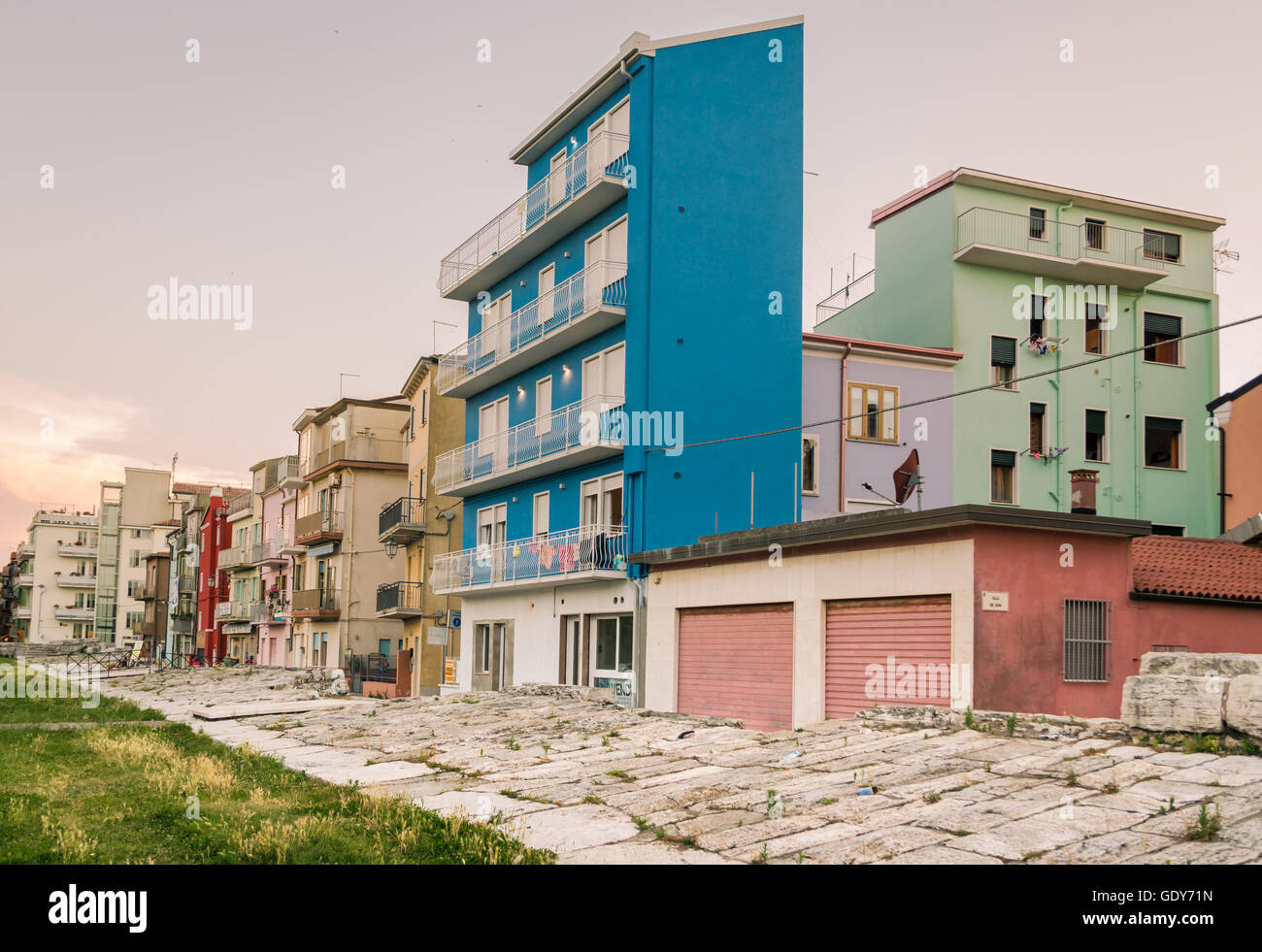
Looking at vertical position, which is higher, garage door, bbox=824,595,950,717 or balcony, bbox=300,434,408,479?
balcony, bbox=300,434,408,479

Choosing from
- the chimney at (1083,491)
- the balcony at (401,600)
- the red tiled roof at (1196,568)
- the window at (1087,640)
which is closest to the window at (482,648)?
the balcony at (401,600)

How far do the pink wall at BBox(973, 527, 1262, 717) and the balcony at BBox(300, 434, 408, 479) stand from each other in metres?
42.8

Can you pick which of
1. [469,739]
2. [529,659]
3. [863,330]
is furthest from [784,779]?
[863,330]

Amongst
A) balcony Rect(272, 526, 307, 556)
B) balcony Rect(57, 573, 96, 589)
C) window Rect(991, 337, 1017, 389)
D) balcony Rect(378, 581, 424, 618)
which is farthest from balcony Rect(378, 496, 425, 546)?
balcony Rect(57, 573, 96, 589)

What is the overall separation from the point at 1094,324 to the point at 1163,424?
4093 mm

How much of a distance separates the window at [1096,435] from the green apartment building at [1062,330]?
45 millimetres

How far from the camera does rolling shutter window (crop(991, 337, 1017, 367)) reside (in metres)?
37.0

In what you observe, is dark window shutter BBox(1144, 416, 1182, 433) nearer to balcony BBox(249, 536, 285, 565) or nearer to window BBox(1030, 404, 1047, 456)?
window BBox(1030, 404, 1047, 456)

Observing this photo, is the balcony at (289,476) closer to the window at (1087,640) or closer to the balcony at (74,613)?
the window at (1087,640)

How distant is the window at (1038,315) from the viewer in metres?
37.9

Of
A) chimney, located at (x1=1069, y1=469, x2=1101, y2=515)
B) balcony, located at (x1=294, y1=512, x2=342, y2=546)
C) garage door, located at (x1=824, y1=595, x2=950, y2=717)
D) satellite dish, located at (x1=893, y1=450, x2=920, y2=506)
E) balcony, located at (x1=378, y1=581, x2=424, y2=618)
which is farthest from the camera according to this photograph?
balcony, located at (x1=294, y1=512, x2=342, y2=546)

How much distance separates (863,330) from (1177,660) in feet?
91.7
